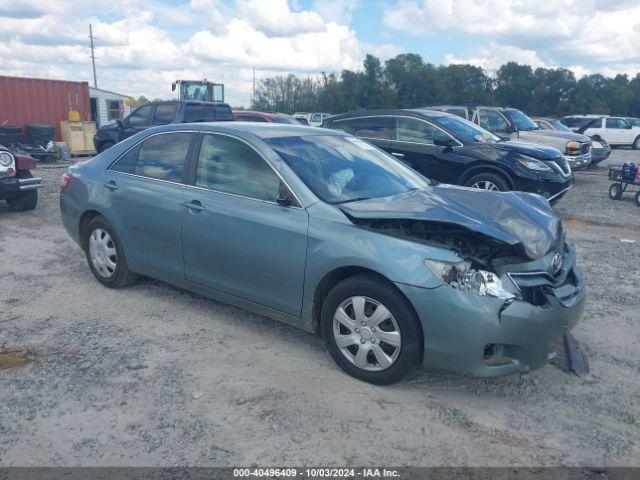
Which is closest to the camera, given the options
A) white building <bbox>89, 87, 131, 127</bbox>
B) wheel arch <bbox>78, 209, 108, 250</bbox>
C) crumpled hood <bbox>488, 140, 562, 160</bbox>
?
wheel arch <bbox>78, 209, 108, 250</bbox>

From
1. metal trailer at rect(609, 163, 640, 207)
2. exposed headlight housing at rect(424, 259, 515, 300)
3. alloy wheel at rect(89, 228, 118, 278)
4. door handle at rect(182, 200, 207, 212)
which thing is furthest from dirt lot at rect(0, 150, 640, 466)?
metal trailer at rect(609, 163, 640, 207)

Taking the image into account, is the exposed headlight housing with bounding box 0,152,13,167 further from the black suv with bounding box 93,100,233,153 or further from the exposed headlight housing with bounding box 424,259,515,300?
the exposed headlight housing with bounding box 424,259,515,300

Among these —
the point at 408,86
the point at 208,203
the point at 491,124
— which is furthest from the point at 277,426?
the point at 408,86

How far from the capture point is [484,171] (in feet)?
29.8

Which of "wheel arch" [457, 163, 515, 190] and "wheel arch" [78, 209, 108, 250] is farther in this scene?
"wheel arch" [457, 163, 515, 190]

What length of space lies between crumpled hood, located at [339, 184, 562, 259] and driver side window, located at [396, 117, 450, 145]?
500cm

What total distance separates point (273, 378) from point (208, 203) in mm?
1489

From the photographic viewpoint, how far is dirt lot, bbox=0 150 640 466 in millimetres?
3078

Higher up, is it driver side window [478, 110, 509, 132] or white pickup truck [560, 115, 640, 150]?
driver side window [478, 110, 509, 132]

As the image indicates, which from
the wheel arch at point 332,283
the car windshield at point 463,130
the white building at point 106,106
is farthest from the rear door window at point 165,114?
the white building at point 106,106

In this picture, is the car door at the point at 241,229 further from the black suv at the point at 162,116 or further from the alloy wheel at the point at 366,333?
the black suv at the point at 162,116

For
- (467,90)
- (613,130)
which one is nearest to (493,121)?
(613,130)

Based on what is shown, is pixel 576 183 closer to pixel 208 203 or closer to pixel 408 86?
pixel 208 203

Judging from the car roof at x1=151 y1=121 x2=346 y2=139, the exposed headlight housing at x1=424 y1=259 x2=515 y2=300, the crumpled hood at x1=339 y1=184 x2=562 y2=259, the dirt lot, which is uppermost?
the car roof at x1=151 y1=121 x2=346 y2=139
